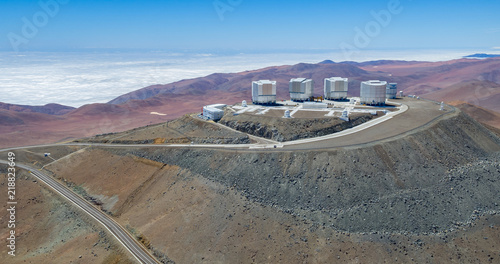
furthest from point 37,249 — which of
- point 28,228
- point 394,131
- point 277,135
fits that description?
point 394,131

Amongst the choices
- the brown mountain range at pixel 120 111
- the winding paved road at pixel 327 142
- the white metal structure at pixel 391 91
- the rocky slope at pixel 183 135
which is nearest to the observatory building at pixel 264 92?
the rocky slope at pixel 183 135

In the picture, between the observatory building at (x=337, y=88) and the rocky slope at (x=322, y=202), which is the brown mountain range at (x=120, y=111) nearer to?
the observatory building at (x=337, y=88)

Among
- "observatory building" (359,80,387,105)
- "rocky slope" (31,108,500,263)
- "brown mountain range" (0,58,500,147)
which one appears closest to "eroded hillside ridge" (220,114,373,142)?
"rocky slope" (31,108,500,263)

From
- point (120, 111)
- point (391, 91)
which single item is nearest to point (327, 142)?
point (391, 91)

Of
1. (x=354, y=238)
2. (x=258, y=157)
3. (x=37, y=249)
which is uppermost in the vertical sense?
(x=258, y=157)

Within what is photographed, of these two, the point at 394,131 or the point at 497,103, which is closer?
the point at 394,131

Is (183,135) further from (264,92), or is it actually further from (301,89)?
(301,89)

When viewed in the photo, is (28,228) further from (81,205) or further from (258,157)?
(258,157)

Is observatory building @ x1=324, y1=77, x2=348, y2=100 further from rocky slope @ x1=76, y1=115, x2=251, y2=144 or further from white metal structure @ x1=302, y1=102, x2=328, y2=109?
rocky slope @ x1=76, y1=115, x2=251, y2=144
